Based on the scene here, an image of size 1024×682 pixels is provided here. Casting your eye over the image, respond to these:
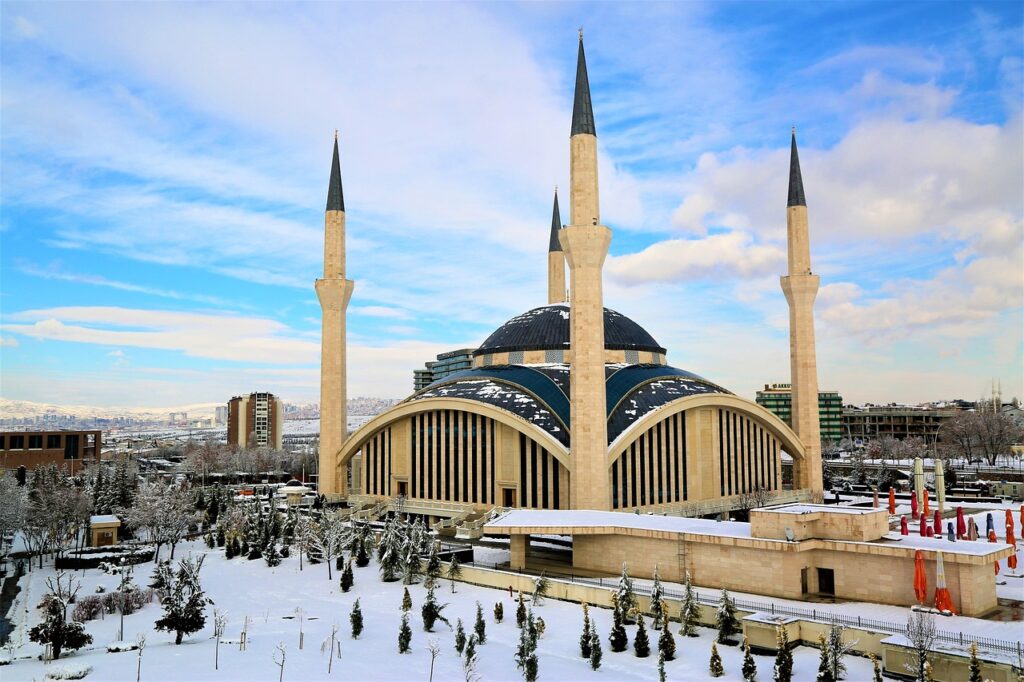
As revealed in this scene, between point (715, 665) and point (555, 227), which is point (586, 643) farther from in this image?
point (555, 227)

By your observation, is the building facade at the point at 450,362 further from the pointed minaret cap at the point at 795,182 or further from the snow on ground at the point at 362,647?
the snow on ground at the point at 362,647

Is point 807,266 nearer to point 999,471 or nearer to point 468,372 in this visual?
point 468,372

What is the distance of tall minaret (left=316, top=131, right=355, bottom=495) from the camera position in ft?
202

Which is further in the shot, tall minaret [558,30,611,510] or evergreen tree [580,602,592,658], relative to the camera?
tall minaret [558,30,611,510]

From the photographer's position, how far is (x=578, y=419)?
43.2 meters

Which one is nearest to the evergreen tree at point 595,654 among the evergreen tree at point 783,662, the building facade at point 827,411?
the evergreen tree at point 783,662

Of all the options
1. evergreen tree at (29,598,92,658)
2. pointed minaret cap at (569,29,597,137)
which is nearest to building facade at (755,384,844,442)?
pointed minaret cap at (569,29,597,137)

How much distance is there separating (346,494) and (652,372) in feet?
79.2

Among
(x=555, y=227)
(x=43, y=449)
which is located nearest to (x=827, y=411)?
(x=555, y=227)

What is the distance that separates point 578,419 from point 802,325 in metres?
26.4

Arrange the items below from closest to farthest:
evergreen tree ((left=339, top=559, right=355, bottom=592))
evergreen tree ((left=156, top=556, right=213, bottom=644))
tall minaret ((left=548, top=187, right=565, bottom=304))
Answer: evergreen tree ((left=156, top=556, right=213, bottom=644)) → evergreen tree ((left=339, top=559, right=355, bottom=592)) → tall minaret ((left=548, top=187, right=565, bottom=304))

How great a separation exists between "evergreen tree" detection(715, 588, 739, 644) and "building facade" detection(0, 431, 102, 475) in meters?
86.6

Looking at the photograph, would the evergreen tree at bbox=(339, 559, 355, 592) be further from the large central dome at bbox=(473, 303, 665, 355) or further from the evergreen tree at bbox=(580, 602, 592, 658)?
the large central dome at bbox=(473, 303, 665, 355)

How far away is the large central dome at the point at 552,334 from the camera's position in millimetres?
60278
